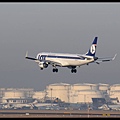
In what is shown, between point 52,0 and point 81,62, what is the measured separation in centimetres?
9857

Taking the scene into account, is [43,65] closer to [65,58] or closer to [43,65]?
[43,65]

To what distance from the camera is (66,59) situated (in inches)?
4705

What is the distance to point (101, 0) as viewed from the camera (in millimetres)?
18188

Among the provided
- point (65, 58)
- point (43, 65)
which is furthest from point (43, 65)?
point (65, 58)

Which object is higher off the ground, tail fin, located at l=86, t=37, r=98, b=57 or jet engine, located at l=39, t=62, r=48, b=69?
tail fin, located at l=86, t=37, r=98, b=57

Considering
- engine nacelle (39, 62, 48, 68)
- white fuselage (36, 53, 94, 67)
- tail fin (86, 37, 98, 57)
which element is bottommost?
engine nacelle (39, 62, 48, 68)

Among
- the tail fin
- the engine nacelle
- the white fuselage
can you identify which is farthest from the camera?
the tail fin

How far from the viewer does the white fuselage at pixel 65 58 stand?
11650cm

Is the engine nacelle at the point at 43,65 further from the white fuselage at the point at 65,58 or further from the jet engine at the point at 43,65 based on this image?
the white fuselage at the point at 65,58

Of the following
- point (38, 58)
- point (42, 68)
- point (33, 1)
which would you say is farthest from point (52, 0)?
point (38, 58)

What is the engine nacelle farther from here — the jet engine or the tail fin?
the tail fin

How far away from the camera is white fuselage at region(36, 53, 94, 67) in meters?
116

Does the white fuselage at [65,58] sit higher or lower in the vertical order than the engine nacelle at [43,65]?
higher

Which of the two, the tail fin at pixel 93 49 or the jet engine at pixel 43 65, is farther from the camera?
the tail fin at pixel 93 49
